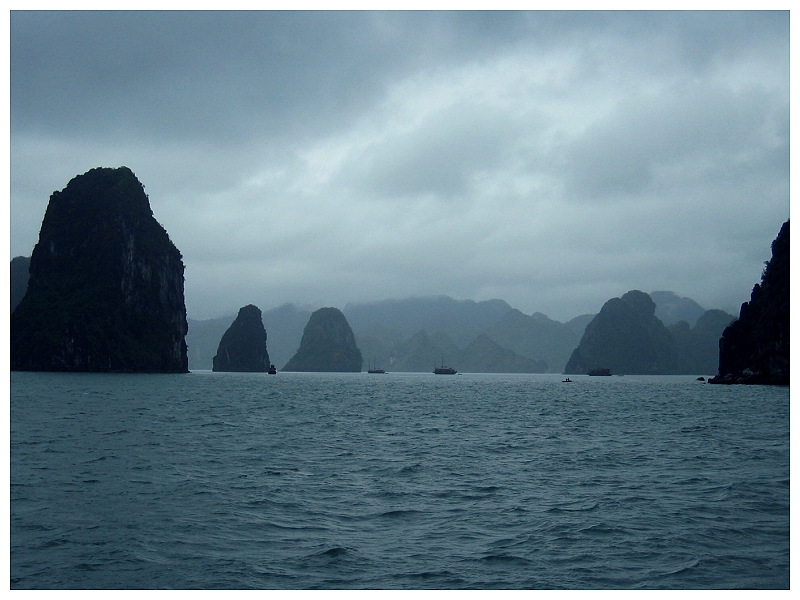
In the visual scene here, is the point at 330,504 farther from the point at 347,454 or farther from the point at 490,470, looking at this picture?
the point at 347,454

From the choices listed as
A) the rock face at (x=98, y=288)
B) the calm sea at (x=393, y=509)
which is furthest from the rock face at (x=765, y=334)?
the rock face at (x=98, y=288)

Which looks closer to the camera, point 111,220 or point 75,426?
point 75,426

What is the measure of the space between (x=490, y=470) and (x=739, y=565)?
13.9 m

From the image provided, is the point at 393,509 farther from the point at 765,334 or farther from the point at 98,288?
the point at 98,288

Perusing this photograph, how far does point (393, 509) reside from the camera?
73.9ft

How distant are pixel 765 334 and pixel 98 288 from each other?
164m


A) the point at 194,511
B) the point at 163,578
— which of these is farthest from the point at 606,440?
the point at 163,578

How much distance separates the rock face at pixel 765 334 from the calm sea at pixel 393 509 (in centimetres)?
9794

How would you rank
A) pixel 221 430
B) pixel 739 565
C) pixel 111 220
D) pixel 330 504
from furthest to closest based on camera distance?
pixel 111 220 < pixel 221 430 < pixel 330 504 < pixel 739 565

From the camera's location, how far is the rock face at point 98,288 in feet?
563

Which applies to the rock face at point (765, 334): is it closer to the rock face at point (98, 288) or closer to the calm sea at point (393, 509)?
the calm sea at point (393, 509)

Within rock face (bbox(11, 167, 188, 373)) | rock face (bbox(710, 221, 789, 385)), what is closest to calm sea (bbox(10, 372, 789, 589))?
rock face (bbox(710, 221, 789, 385))

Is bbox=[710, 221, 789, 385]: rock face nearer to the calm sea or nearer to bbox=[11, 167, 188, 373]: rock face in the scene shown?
the calm sea

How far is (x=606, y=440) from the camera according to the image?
138 ft
